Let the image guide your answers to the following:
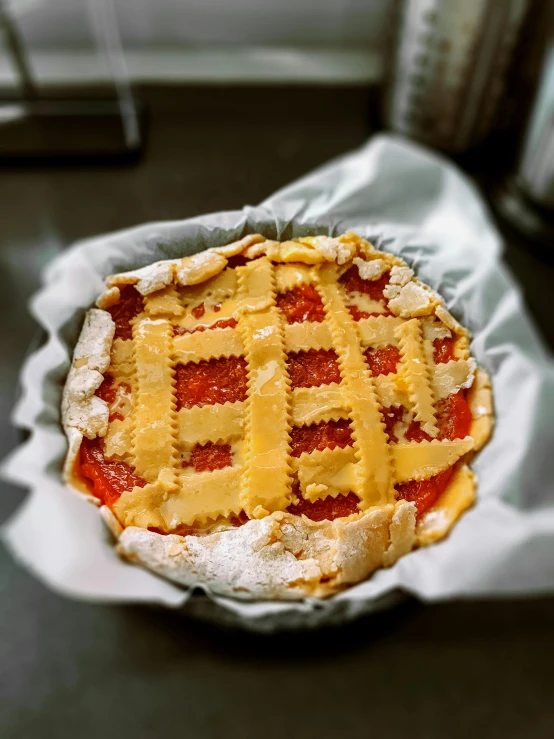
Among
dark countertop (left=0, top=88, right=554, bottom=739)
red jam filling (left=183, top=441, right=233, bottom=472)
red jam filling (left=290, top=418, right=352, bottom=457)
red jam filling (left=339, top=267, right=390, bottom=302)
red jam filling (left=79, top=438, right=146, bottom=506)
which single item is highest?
red jam filling (left=339, top=267, right=390, bottom=302)

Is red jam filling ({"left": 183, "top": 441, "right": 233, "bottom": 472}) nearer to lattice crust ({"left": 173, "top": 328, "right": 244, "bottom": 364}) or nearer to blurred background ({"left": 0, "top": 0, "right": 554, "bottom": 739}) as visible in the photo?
lattice crust ({"left": 173, "top": 328, "right": 244, "bottom": 364})

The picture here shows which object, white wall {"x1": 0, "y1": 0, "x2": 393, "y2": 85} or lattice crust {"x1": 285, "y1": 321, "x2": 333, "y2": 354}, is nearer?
lattice crust {"x1": 285, "y1": 321, "x2": 333, "y2": 354}

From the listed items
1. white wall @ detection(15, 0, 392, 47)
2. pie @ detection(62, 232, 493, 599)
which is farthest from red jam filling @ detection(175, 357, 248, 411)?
white wall @ detection(15, 0, 392, 47)

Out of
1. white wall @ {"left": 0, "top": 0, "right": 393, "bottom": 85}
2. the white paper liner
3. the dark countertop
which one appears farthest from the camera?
white wall @ {"left": 0, "top": 0, "right": 393, "bottom": 85}

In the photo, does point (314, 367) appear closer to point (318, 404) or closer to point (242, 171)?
point (318, 404)

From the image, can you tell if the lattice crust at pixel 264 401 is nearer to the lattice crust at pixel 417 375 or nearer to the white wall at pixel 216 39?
the lattice crust at pixel 417 375

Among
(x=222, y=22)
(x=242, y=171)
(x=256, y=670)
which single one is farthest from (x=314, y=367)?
(x=222, y=22)
